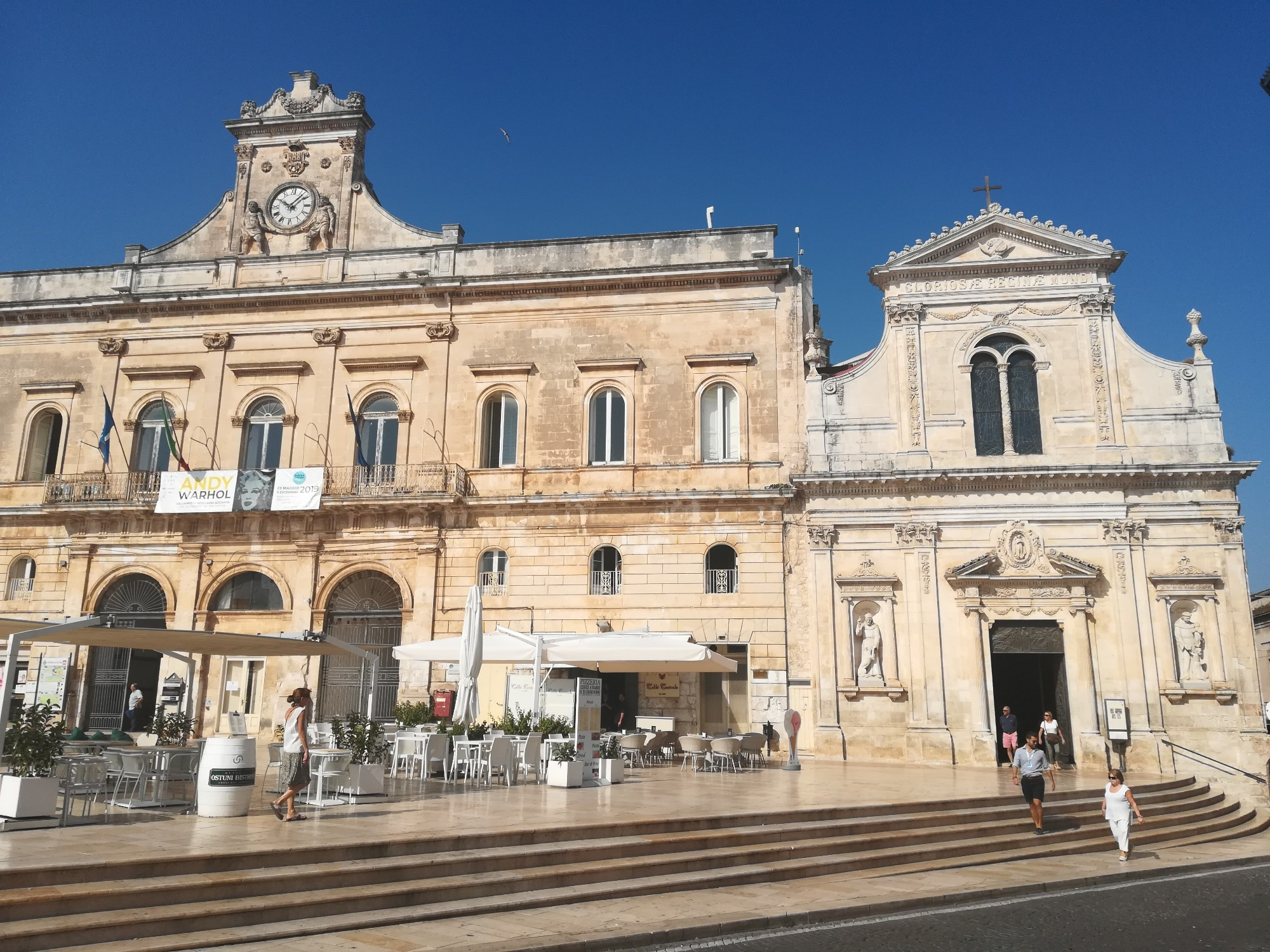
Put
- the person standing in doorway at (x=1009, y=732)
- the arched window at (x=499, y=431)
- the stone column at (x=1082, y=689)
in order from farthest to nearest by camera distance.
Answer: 1. the arched window at (x=499, y=431)
2. the stone column at (x=1082, y=689)
3. the person standing in doorway at (x=1009, y=732)

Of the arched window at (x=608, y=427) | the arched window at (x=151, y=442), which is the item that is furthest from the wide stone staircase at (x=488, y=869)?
the arched window at (x=151, y=442)

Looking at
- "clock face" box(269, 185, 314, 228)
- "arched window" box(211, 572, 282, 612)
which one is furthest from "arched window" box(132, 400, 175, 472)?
"clock face" box(269, 185, 314, 228)

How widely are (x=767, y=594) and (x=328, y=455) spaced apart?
1160cm

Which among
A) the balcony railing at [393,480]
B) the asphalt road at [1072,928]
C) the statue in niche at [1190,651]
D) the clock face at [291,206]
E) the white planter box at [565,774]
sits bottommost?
the asphalt road at [1072,928]

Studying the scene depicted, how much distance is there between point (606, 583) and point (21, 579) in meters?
15.4

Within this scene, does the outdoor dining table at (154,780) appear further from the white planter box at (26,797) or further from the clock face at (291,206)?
the clock face at (291,206)

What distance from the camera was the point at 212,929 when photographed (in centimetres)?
816

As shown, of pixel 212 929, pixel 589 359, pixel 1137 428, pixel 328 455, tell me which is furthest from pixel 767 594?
pixel 212 929

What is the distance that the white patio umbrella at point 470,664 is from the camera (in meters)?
15.9

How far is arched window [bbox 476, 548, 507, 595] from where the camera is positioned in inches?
962

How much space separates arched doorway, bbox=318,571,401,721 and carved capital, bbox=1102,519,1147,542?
1676 cm

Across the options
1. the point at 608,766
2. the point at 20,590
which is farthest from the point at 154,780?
the point at 20,590

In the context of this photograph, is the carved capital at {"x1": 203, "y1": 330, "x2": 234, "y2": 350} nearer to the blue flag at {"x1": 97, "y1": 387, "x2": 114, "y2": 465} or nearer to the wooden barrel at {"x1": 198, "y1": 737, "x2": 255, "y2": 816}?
the blue flag at {"x1": 97, "y1": 387, "x2": 114, "y2": 465}

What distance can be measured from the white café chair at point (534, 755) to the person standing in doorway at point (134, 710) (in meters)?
11.9
